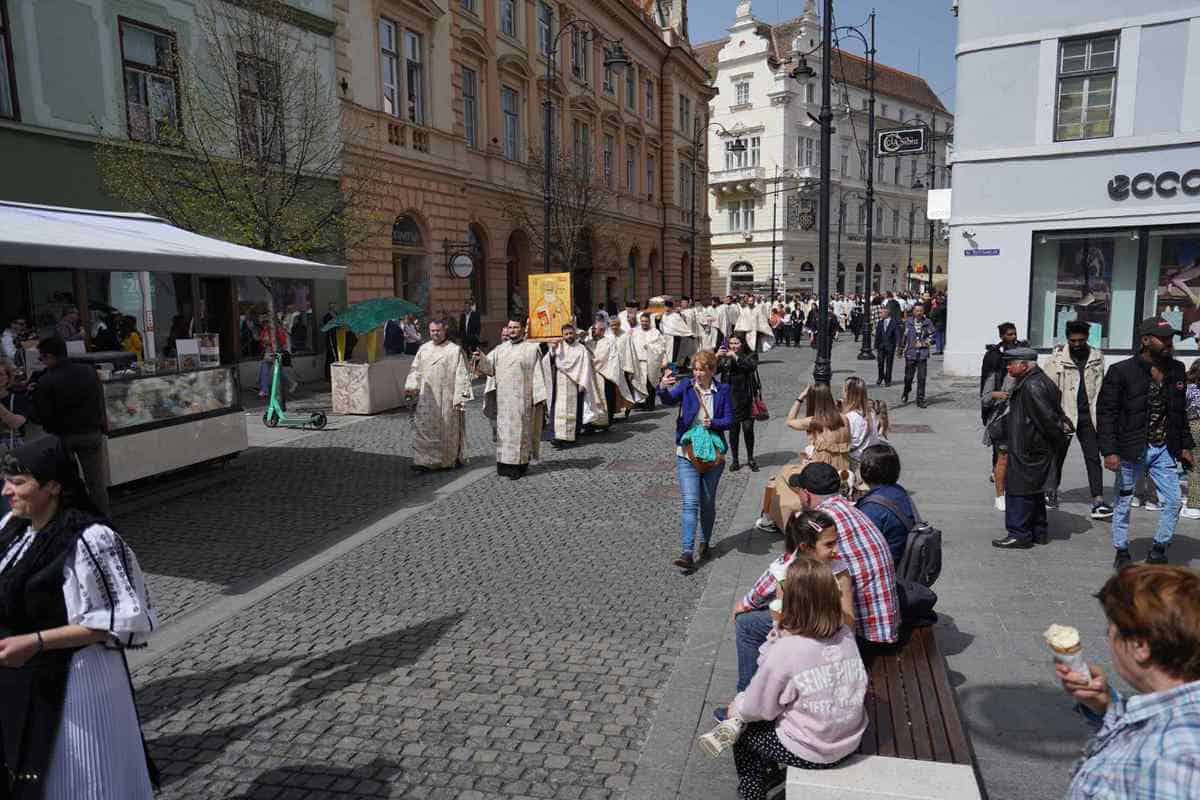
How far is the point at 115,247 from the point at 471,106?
18968 millimetres

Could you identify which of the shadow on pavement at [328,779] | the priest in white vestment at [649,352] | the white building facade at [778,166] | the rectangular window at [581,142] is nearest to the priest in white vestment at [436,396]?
the priest in white vestment at [649,352]

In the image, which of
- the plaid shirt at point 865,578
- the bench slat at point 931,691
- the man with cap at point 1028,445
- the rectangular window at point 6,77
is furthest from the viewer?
the rectangular window at point 6,77

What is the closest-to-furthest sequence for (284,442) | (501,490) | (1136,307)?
Result: (501,490) → (284,442) → (1136,307)

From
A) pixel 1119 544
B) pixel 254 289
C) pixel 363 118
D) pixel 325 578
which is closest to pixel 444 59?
pixel 363 118

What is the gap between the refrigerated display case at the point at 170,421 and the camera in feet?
27.6

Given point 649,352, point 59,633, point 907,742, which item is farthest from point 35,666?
point 649,352

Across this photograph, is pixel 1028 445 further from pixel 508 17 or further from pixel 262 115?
pixel 508 17

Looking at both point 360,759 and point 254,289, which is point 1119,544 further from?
point 254,289

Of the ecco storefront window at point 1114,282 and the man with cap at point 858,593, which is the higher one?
the ecco storefront window at point 1114,282

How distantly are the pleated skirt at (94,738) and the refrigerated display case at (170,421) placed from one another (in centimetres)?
612

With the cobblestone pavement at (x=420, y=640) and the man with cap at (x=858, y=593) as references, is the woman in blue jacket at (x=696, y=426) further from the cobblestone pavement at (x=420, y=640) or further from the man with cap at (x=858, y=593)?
the man with cap at (x=858, y=593)

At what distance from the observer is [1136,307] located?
53.9ft

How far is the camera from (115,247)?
7711mm

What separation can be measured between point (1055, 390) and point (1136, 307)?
38.9ft
